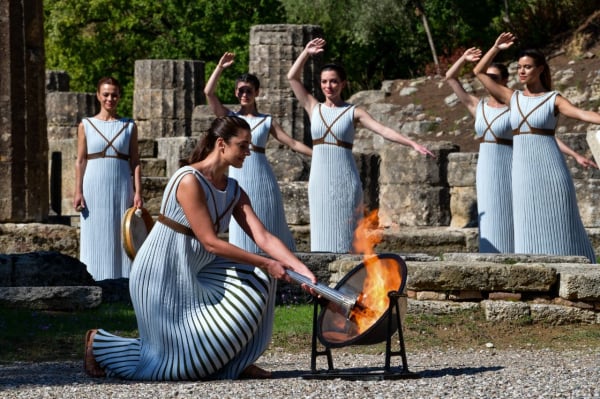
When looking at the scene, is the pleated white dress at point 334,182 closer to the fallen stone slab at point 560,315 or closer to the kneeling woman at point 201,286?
the fallen stone slab at point 560,315

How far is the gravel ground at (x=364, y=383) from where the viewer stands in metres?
7.23

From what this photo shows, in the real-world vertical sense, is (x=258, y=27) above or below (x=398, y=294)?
above

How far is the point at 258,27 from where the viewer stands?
24094 mm

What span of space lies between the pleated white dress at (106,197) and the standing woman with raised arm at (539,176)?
3191mm

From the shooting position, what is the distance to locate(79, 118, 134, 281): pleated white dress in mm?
12586

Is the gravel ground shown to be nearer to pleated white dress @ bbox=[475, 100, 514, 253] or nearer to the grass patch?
the grass patch

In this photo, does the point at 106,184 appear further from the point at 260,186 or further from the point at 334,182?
the point at 334,182

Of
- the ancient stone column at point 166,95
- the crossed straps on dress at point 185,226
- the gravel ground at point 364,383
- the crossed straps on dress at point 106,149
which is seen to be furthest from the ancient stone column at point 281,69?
the crossed straps on dress at point 185,226

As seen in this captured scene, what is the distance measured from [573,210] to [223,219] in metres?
4.39

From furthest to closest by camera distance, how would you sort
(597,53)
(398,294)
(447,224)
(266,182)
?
(597,53)
(447,224)
(266,182)
(398,294)

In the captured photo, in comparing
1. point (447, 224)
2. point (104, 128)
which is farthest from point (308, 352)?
point (447, 224)

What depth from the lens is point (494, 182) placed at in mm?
12898

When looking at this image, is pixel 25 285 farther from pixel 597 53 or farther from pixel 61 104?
pixel 597 53

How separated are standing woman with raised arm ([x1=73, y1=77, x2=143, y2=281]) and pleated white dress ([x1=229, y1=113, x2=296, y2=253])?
0.89 m
